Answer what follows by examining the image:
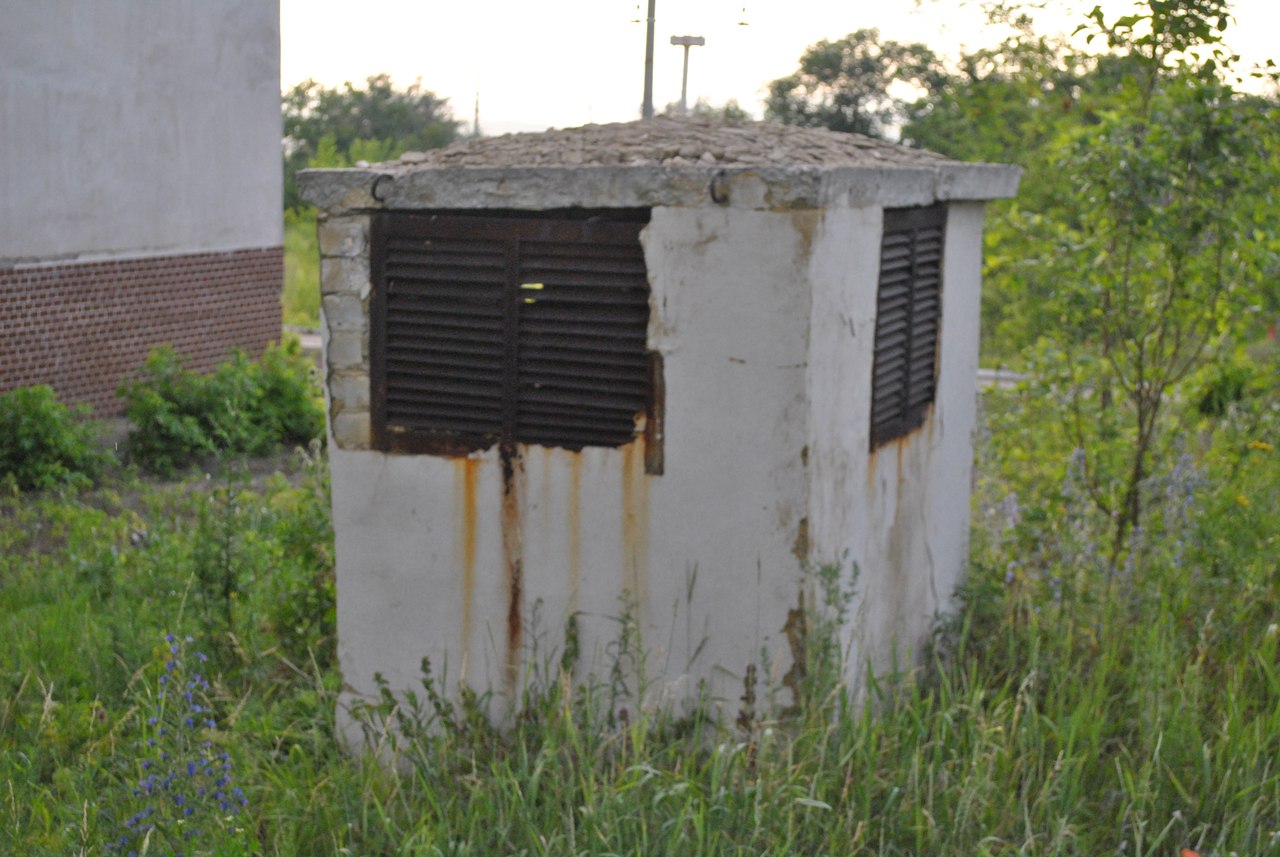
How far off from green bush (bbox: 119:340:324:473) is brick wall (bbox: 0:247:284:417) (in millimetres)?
267

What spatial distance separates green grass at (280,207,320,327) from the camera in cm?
2453

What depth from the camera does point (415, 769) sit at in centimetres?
483

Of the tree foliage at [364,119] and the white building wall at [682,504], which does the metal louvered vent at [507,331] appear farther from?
the tree foliage at [364,119]

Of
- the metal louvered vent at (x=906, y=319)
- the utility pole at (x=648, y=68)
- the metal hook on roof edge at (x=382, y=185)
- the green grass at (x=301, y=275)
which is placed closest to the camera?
the metal hook on roof edge at (x=382, y=185)

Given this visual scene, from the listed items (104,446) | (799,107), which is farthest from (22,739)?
(799,107)

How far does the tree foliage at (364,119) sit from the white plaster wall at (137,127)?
23.8m

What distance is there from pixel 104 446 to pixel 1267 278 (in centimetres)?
906

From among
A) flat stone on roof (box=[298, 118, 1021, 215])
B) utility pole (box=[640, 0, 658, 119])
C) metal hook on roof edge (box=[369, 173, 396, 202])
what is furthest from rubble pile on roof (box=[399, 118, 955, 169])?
utility pole (box=[640, 0, 658, 119])

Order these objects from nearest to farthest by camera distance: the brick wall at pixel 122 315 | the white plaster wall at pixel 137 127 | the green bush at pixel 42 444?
1. the green bush at pixel 42 444
2. the white plaster wall at pixel 137 127
3. the brick wall at pixel 122 315

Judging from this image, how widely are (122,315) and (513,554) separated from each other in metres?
8.72

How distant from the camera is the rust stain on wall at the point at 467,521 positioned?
5125mm

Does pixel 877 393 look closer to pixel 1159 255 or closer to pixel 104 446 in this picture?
pixel 1159 255

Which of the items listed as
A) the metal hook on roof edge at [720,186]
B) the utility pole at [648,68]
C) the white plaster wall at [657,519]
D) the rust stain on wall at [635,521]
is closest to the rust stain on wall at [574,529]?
the white plaster wall at [657,519]

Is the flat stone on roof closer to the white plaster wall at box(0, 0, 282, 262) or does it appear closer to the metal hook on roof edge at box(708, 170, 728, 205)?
the metal hook on roof edge at box(708, 170, 728, 205)
